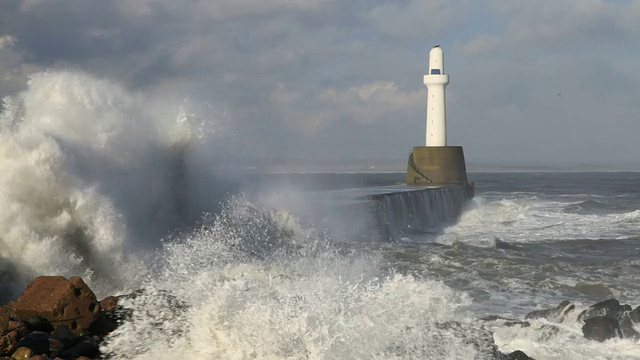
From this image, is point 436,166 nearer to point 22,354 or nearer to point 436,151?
point 436,151

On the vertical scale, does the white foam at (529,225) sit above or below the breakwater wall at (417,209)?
below

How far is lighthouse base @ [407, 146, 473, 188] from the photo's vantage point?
25.4 meters

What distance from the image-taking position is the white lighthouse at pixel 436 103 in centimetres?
2606

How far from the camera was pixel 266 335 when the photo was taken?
559cm

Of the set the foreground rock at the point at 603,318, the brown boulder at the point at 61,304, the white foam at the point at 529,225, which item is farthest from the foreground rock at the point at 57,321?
the white foam at the point at 529,225

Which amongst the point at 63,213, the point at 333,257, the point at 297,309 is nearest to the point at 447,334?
the point at 297,309

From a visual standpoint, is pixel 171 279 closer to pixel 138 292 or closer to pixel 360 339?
pixel 138 292

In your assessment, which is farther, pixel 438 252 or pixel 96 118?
pixel 438 252

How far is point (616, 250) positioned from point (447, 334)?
9.30m

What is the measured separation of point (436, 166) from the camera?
2539 centimetres

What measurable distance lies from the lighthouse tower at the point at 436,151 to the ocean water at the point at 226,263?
39.3 ft

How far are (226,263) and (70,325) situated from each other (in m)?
3.04

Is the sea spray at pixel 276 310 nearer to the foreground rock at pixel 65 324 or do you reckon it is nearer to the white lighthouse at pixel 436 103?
the foreground rock at pixel 65 324

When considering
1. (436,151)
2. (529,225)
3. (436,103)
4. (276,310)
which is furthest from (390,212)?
(436,103)
